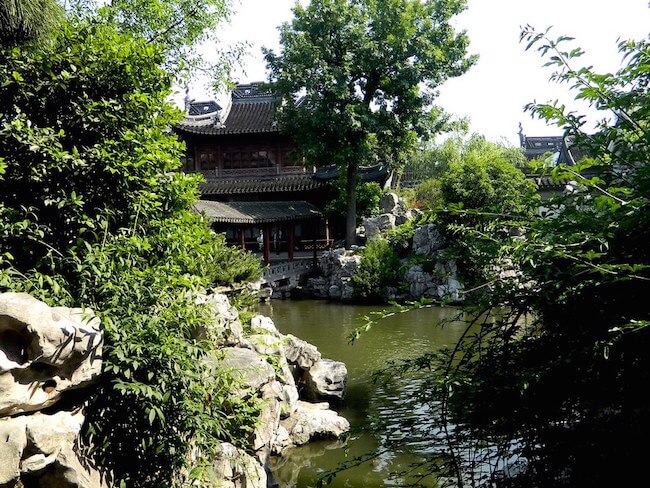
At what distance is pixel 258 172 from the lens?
2320 cm

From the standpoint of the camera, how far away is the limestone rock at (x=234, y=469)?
4.01 metres

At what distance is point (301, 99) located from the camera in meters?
20.5

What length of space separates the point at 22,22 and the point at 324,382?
17.6 ft

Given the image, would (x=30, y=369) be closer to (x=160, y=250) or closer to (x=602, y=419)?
(x=160, y=250)

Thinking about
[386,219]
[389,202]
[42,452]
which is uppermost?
[389,202]

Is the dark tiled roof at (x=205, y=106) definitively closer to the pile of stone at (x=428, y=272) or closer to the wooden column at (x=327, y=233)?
the wooden column at (x=327, y=233)

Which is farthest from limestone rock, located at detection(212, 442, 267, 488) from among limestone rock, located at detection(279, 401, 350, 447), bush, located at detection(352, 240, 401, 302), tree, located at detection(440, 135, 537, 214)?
tree, located at detection(440, 135, 537, 214)

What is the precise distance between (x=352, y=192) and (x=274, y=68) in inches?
199

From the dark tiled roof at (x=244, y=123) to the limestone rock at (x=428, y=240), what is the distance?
8055mm

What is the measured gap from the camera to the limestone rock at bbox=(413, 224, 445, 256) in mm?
17297

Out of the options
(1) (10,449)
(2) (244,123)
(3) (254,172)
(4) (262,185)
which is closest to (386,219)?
(4) (262,185)

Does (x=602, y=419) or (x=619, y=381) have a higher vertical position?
(x=619, y=381)

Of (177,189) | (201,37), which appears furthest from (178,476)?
(201,37)

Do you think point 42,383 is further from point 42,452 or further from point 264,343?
point 264,343
